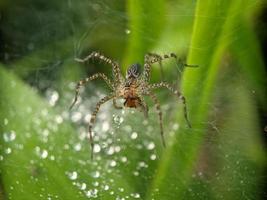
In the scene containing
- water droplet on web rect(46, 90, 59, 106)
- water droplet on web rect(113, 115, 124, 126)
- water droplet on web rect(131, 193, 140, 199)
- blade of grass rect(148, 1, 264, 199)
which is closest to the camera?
blade of grass rect(148, 1, 264, 199)

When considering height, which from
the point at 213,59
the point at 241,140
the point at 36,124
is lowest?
the point at 36,124

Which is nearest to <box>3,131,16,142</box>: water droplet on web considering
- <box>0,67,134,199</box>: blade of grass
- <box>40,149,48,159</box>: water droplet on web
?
<box>0,67,134,199</box>: blade of grass

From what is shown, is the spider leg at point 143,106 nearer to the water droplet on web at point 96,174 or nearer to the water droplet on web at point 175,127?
the water droplet on web at point 175,127

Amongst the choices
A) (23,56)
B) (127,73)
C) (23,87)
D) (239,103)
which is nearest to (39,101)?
(23,87)

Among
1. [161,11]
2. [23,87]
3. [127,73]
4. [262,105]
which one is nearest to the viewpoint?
[262,105]

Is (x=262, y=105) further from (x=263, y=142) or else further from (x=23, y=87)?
(x=23, y=87)

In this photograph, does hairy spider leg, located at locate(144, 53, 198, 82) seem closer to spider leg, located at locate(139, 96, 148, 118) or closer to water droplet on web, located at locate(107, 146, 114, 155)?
spider leg, located at locate(139, 96, 148, 118)
